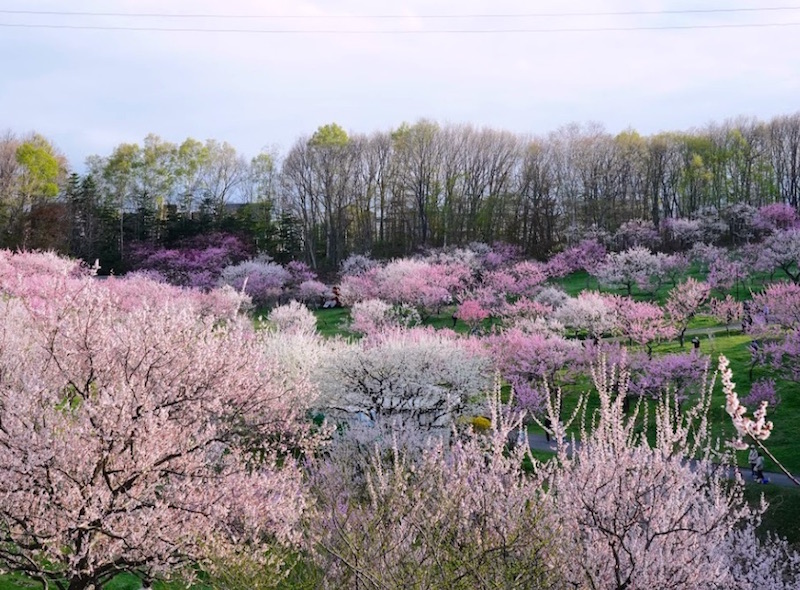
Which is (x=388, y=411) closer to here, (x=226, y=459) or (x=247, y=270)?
(x=226, y=459)

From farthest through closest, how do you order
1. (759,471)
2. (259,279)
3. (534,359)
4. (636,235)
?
(636,235), (259,279), (534,359), (759,471)

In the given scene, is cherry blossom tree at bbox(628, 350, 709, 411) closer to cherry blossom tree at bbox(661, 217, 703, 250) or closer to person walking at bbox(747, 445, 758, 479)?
person walking at bbox(747, 445, 758, 479)

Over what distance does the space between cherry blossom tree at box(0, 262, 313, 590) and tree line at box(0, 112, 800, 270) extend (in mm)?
52257

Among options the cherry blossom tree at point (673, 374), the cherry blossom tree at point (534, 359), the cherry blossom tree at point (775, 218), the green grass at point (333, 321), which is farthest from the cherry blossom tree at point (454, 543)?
the cherry blossom tree at point (775, 218)

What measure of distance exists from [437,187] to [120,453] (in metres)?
59.1

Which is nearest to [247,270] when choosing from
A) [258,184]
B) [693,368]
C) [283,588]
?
[258,184]

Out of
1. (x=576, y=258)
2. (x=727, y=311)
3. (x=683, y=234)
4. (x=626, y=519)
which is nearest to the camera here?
(x=626, y=519)

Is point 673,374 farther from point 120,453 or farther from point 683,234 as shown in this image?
point 683,234

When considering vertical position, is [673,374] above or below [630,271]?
below

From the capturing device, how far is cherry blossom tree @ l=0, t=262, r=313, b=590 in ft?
26.6

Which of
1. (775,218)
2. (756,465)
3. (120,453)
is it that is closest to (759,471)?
(756,465)

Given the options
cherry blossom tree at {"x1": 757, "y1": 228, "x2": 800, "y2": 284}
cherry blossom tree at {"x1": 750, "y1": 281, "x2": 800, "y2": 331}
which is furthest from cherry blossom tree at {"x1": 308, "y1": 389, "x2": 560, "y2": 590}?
cherry blossom tree at {"x1": 757, "y1": 228, "x2": 800, "y2": 284}

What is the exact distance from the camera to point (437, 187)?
65.9 metres

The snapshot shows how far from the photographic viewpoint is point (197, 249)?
60094mm
